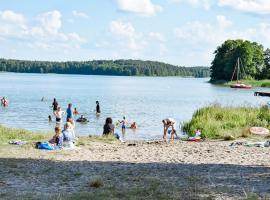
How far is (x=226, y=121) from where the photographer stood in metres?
25.8

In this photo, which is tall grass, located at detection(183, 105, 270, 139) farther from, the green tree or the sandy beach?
the green tree

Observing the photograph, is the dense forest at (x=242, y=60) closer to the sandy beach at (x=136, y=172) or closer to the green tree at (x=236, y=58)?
the green tree at (x=236, y=58)

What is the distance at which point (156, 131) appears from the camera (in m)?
32.2

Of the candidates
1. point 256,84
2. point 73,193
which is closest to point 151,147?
point 73,193

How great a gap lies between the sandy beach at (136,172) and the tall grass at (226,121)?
455cm

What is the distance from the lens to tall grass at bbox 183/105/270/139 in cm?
2341

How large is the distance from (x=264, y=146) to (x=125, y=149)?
5.23 m

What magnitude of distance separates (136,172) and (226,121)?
13.6m

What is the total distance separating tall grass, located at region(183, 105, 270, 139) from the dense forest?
291 feet

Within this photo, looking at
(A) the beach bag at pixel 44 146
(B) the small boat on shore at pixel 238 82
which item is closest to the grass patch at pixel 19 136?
(A) the beach bag at pixel 44 146

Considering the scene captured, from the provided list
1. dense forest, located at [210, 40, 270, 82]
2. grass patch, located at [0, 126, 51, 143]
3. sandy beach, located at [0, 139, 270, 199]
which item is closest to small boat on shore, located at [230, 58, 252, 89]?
dense forest, located at [210, 40, 270, 82]

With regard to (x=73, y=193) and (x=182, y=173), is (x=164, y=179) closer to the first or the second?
(x=182, y=173)

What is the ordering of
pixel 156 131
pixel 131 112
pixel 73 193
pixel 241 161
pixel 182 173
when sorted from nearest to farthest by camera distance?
pixel 73 193
pixel 182 173
pixel 241 161
pixel 156 131
pixel 131 112

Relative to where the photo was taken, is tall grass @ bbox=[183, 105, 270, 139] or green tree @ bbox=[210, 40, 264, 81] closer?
tall grass @ bbox=[183, 105, 270, 139]
